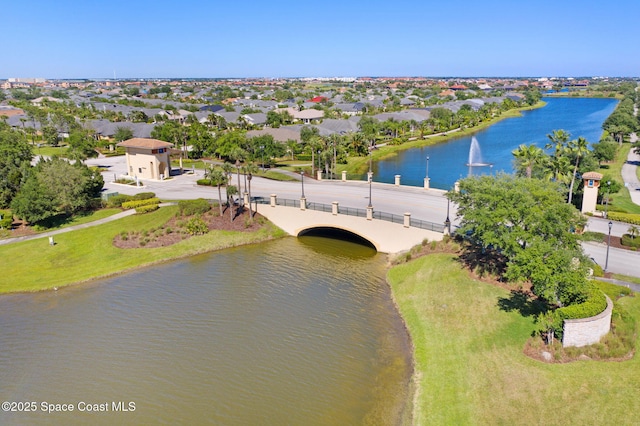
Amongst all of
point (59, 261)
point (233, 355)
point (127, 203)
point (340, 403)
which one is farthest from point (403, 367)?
point (127, 203)

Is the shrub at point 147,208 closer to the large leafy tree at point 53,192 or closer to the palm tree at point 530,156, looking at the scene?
the large leafy tree at point 53,192

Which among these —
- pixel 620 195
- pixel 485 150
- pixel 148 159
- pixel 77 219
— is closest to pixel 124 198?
pixel 77 219

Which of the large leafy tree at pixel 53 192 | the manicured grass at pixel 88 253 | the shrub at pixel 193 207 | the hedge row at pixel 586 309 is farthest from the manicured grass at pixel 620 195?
the large leafy tree at pixel 53 192

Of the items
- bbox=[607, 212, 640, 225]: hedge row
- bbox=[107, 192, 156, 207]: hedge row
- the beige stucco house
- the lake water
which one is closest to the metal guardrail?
bbox=[107, 192, 156, 207]: hedge row

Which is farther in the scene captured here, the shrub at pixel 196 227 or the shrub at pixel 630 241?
the shrub at pixel 196 227

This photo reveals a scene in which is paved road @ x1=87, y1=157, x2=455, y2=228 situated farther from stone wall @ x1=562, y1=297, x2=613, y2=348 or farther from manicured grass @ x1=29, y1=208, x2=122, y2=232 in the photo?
stone wall @ x1=562, y1=297, x2=613, y2=348

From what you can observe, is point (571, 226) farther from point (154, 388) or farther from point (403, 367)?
point (154, 388)

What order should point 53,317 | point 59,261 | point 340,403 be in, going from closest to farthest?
point 340,403
point 53,317
point 59,261
